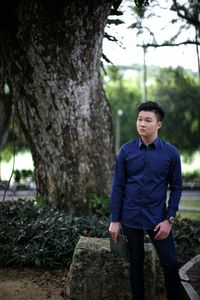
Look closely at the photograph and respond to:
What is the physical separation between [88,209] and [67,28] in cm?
322

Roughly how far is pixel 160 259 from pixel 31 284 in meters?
2.52

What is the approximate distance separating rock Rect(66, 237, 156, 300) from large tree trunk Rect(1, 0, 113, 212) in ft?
10.2

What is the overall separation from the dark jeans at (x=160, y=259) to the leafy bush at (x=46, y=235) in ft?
7.68

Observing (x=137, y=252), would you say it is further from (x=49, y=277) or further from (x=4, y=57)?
(x=4, y=57)

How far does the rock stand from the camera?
5375 mm

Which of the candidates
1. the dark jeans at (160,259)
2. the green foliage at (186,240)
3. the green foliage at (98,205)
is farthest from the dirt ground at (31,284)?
the green foliage at (98,205)

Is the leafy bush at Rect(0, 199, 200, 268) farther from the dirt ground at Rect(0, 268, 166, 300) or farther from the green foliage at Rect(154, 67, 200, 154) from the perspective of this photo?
the green foliage at Rect(154, 67, 200, 154)

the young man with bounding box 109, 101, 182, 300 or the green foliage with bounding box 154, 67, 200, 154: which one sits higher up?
the green foliage with bounding box 154, 67, 200, 154

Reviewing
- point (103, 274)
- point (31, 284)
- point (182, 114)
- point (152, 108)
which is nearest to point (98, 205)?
point (31, 284)

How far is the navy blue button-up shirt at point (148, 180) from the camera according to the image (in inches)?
164

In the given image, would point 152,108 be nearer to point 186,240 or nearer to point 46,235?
point 46,235

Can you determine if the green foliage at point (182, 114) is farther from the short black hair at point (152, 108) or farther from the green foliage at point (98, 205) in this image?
the short black hair at point (152, 108)

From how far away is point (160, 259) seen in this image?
421 cm

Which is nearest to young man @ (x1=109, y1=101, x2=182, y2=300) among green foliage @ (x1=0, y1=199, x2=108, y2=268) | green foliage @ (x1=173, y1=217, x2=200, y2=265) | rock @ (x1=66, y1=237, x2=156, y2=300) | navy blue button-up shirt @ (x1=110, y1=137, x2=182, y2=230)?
navy blue button-up shirt @ (x1=110, y1=137, x2=182, y2=230)
